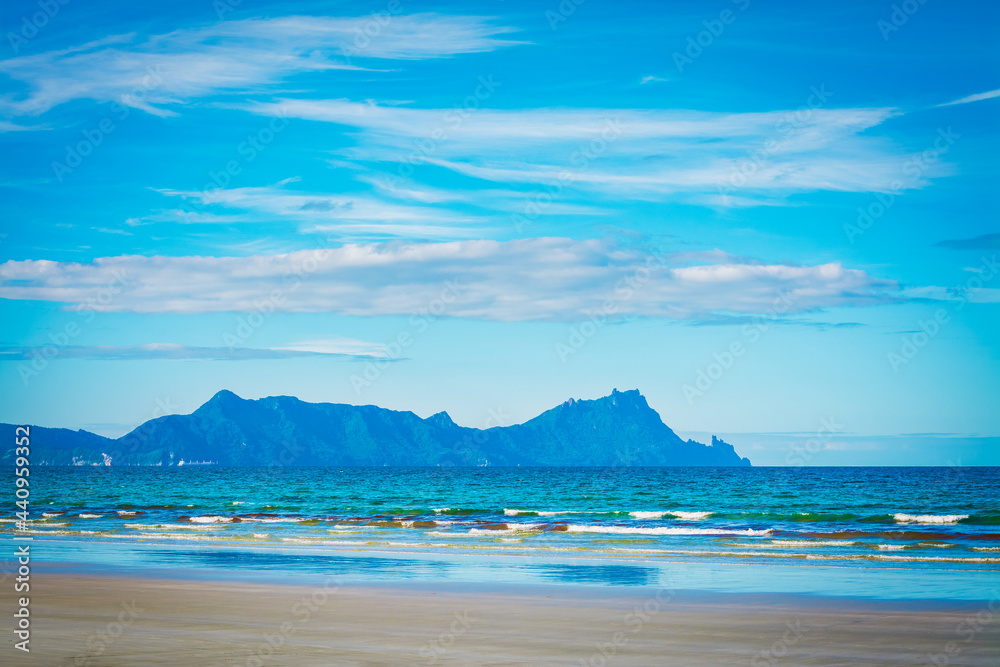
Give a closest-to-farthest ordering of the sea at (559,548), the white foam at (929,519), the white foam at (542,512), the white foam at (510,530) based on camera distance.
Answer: the sea at (559,548) < the white foam at (510,530) < the white foam at (929,519) < the white foam at (542,512)

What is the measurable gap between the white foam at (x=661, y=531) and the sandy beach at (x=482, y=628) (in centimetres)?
1721

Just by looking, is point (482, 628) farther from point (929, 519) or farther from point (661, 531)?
point (929, 519)

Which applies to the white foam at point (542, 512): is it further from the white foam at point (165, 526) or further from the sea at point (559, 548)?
the white foam at point (165, 526)

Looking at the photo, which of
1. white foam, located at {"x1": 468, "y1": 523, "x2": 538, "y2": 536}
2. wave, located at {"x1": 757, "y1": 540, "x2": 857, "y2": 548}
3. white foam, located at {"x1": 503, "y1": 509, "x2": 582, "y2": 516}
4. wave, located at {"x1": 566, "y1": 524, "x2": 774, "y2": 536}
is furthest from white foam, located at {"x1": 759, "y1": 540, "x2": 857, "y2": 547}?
white foam, located at {"x1": 503, "y1": 509, "x2": 582, "y2": 516}

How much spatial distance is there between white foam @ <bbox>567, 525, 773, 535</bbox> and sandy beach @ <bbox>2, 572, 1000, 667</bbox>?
17211mm

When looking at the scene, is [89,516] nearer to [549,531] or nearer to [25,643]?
[549,531]

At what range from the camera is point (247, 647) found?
11.7m

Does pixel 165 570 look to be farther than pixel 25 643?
Yes

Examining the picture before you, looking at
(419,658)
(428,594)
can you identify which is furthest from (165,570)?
(419,658)

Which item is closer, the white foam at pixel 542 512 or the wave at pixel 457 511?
the white foam at pixel 542 512

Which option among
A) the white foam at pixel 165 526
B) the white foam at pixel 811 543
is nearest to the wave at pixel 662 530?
the white foam at pixel 811 543

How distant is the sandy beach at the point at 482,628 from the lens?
11.2 m

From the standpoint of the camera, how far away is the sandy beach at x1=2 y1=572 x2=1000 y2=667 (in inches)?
442

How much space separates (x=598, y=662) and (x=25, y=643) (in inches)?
294
